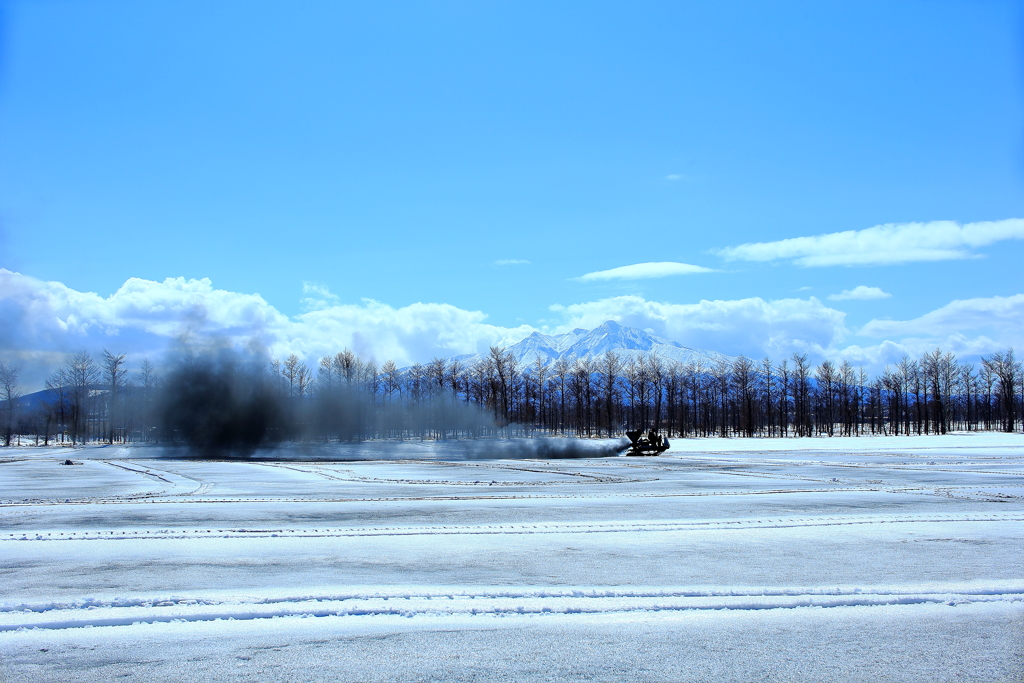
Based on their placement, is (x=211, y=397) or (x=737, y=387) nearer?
Answer: (x=211, y=397)

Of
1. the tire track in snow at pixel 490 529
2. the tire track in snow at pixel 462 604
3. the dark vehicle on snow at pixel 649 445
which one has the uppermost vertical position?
the tire track in snow at pixel 462 604

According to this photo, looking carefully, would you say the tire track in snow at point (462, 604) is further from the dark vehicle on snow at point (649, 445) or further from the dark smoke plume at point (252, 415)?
the dark smoke plume at point (252, 415)

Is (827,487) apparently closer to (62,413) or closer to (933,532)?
(933,532)

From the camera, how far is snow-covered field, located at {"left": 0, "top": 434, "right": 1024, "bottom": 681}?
559 centimetres

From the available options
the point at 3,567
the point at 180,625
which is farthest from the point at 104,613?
the point at 3,567

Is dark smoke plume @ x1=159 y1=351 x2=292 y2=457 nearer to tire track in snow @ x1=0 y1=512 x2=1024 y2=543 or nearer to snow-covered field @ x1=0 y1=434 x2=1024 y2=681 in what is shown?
snow-covered field @ x1=0 y1=434 x2=1024 y2=681

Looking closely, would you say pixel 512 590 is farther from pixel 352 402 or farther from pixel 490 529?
pixel 352 402

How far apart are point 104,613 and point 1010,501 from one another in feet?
59.4

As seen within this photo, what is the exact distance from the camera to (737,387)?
364 feet

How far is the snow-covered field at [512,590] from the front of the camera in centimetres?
559

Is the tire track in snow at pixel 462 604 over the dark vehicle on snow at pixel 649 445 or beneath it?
over

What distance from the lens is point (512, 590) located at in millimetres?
7801

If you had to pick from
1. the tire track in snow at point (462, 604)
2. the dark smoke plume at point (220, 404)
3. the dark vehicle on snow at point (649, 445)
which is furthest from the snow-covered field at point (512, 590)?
the dark smoke plume at point (220, 404)

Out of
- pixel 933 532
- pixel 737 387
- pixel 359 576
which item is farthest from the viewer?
pixel 737 387
